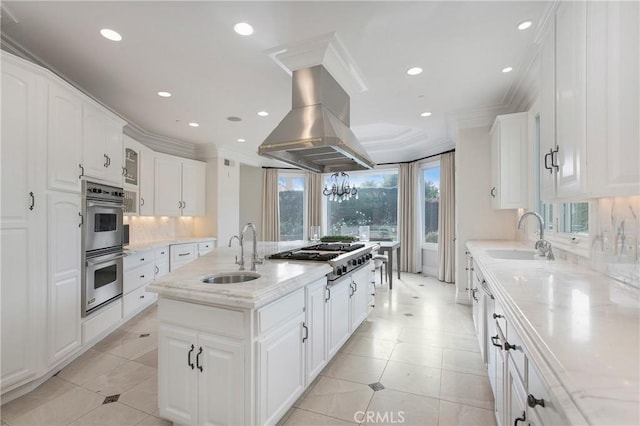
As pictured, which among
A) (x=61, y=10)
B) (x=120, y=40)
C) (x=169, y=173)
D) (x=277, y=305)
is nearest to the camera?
(x=277, y=305)

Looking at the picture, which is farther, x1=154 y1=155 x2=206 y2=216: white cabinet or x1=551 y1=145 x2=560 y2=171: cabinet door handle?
x1=154 y1=155 x2=206 y2=216: white cabinet

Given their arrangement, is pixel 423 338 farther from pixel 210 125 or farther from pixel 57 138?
pixel 210 125

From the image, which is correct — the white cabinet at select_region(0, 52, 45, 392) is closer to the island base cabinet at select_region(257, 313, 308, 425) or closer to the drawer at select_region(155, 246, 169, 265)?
the island base cabinet at select_region(257, 313, 308, 425)

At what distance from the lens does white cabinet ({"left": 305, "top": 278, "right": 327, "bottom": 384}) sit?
6.92 feet

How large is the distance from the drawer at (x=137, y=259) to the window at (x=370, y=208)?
441 cm

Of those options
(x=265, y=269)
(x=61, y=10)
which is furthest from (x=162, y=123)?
(x=265, y=269)

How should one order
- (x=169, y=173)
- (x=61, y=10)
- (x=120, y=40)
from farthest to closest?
(x=169, y=173)
(x=120, y=40)
(x=61, y=10)

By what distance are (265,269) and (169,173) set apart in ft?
12.5

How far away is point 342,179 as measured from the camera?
24.7ft

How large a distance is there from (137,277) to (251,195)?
3.83 meters

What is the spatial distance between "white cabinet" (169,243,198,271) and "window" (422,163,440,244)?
487 cm

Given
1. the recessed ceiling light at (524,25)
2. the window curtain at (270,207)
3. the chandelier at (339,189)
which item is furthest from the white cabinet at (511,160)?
the window curtain at (270,207)

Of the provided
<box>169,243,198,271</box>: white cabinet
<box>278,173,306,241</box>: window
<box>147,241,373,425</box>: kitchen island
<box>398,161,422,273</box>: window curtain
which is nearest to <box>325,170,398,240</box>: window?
<box>398,161,422,273</box>: window curtain

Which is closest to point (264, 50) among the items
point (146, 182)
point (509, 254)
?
point (509, 254)
